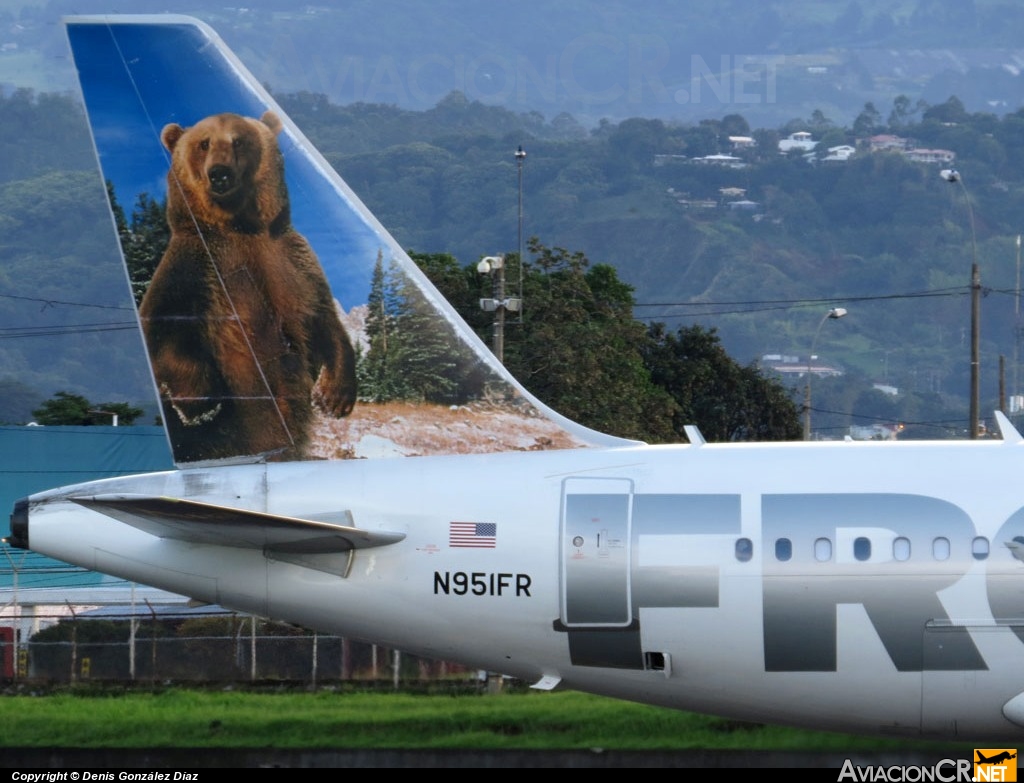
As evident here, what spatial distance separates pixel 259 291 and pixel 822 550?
7.00 meters

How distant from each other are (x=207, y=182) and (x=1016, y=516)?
9.78m

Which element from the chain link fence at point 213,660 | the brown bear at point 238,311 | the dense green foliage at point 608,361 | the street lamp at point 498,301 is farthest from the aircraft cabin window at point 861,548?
the dense green foliage at point 608,361

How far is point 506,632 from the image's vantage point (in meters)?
19.1

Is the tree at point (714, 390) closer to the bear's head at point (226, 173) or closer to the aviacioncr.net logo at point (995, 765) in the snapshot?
the aviacioncr.net logo at point (995, 765)

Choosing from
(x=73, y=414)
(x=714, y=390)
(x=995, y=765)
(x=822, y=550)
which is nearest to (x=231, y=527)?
(x=822, y=550)

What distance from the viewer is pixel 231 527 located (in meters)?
18.5

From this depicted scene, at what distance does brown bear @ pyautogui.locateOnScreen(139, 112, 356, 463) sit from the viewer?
19141 millimetres

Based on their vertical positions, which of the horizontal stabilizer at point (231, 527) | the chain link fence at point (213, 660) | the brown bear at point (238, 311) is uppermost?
the brown bear at point (238, 311)

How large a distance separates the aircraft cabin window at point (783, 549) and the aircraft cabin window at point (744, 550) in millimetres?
276

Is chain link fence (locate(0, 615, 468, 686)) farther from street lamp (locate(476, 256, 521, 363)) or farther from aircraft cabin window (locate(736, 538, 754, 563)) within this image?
aircraft cabin window (locate(736, 538, 754, 563))

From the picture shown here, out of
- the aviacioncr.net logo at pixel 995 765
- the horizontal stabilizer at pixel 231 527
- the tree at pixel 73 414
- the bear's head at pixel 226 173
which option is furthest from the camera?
the tree at pixel 73 414

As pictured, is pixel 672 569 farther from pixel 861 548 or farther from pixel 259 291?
pixel 259 291

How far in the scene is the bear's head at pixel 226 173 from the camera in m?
19.1

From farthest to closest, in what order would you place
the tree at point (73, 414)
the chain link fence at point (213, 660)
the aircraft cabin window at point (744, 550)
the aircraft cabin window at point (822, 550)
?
the tree at point (73, 414)
the chain link fence at point (213, 660)
the aircraft cabin window at point (744, 550)
the aircraft cabin window at point (822, 550)
